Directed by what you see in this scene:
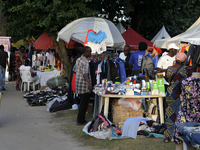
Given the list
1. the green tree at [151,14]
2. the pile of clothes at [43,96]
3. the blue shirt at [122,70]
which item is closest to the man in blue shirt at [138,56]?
the blue shirt at [122,70]

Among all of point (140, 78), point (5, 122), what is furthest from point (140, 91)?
point (5, 122)

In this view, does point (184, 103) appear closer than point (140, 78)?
Yes

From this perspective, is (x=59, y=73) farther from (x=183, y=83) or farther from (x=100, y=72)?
(x=183, y=83)

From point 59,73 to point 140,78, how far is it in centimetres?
805

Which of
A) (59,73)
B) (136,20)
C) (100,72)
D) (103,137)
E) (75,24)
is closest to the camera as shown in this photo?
(103,137)

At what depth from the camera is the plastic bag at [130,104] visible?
23.2ft

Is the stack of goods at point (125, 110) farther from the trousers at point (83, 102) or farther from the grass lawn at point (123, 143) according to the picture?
the grass lawn at point (123, 143)

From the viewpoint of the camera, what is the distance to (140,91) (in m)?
6.94

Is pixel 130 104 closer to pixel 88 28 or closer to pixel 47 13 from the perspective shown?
pixel 88 28

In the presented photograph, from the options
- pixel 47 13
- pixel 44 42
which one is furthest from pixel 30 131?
pixel 44 42

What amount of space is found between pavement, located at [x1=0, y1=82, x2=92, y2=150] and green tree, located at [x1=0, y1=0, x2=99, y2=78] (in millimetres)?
3894

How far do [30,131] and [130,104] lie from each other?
A: 2.59m

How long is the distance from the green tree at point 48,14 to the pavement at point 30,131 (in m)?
3.89

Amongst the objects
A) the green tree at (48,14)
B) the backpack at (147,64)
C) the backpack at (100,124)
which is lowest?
the backpack at (100,124)
